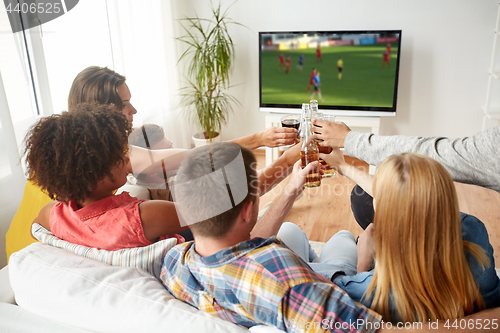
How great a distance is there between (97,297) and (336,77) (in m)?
3.22

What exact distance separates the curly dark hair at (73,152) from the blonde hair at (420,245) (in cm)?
74

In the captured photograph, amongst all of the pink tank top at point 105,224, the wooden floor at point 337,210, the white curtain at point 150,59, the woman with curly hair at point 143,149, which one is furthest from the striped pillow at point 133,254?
the white curtain at point 150,59

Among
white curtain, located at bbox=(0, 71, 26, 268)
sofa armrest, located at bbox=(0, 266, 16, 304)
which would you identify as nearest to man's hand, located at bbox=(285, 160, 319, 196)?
sofa armrest, located at bbox=(0, 266, 16, 304)

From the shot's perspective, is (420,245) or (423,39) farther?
(423,39)

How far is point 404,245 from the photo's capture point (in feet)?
2.70

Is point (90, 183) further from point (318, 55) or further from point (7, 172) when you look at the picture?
point (318, 55)

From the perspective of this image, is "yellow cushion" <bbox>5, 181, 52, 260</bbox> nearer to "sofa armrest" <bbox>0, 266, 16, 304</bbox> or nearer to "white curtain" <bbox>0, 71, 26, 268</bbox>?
"sofa armrest" <bbox>0, 266, 16, 304</bbox>

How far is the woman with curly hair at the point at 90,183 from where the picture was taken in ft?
3.29

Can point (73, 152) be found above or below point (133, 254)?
above

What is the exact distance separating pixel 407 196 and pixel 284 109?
3.04 m

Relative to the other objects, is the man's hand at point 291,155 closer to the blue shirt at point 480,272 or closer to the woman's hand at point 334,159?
the woman's hand at point 334,159

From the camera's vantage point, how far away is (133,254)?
102cm

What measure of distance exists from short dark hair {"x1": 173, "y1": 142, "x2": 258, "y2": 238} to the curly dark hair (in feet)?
0.99

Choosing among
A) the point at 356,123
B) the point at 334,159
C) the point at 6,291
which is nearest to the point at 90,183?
the point at 6,291
